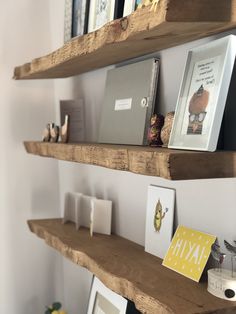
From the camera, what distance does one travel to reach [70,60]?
153 centimetres

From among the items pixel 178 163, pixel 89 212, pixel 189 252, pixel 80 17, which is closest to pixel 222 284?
pixel 189 252

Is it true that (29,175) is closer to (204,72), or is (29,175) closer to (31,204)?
(31,204)

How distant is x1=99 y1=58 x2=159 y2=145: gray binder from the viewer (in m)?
1.43

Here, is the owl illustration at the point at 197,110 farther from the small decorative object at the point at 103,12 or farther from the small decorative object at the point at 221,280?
the small decorative object at the point at 103,12

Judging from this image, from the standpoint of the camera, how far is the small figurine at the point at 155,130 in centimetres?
132

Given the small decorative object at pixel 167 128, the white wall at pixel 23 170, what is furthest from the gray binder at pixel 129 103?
the white wall at pixel 23 170

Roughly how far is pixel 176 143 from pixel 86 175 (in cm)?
90

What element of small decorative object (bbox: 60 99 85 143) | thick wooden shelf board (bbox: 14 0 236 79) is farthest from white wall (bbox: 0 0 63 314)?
thick wooden shelf board (bbox: 14 0 236 79)

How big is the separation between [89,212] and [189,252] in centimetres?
70

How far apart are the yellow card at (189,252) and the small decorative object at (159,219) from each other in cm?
7

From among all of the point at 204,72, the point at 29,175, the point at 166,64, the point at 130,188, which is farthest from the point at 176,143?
the point at 29,175

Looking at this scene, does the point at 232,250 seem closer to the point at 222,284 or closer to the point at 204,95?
the point at 222,284

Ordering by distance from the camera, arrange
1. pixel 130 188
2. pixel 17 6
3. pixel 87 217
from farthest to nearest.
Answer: pixel 17 6
pixel 87 217
pixel 130 188

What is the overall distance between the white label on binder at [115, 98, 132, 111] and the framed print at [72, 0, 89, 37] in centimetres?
27
